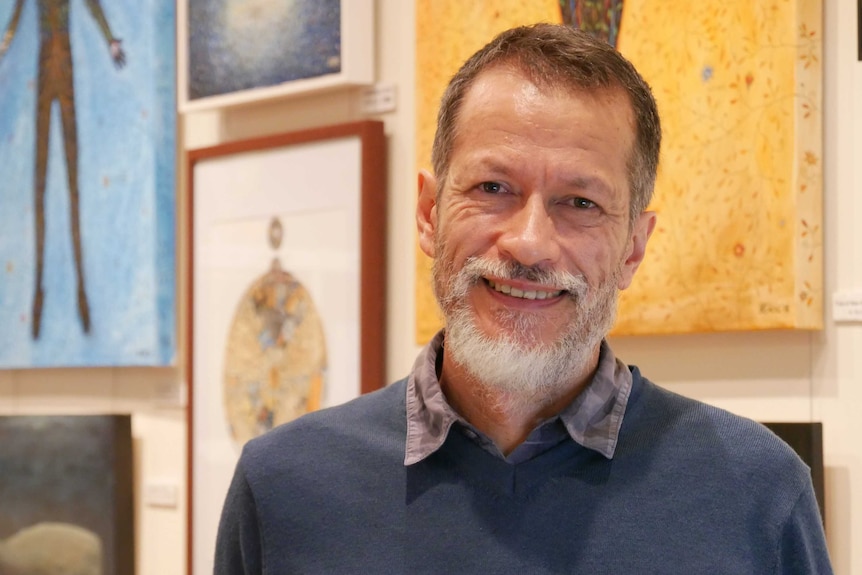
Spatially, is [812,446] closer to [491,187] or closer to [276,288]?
[491,187]

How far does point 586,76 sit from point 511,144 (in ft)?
0.46

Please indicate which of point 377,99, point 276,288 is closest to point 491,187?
point 377,99

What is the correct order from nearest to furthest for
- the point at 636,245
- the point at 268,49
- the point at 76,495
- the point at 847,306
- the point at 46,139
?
the point at 636,245 < the point at 847,306 < the point at 268,49 < the point at 76,495 < the point at 46,139

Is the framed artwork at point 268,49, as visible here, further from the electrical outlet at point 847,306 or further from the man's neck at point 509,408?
the man's neck at point 509,408

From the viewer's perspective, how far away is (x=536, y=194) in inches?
65.2

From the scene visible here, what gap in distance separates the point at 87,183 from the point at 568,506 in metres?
2.88

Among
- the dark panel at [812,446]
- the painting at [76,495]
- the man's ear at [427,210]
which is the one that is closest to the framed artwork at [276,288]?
the painting at [76,495]

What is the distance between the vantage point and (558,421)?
1.68m

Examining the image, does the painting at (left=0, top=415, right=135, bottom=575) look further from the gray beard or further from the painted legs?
the gray beard

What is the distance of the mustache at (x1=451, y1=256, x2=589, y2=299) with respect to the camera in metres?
1.64

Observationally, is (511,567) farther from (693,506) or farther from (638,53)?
(638,53)

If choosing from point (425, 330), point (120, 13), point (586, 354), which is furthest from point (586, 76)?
point (120, 13)

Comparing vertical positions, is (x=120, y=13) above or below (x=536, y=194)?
above

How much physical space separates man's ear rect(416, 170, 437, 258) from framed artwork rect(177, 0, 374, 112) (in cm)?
153
